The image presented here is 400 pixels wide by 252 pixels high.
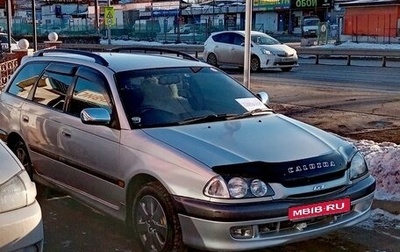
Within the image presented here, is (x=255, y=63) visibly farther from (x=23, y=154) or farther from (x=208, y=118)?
(x=208, y=118)

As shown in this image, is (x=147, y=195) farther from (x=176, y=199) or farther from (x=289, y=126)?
(x=289, y=126)

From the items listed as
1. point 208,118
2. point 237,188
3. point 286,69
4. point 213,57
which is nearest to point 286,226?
point 237,188

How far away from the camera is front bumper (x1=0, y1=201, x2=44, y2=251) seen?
3.58 meters

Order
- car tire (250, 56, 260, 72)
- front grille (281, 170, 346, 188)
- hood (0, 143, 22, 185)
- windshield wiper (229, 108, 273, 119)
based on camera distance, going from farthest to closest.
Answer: car tire (250, 56, 260, 72) → windshield wiper (229, 108, 273, 119) → front grille (281, 170, 346, 188) → hood (0, 143, 22, 185)

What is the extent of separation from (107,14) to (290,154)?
1468 inches

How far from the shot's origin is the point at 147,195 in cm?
445

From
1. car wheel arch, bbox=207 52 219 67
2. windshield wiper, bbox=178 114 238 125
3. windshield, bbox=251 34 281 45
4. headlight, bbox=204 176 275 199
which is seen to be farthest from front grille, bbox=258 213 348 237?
car wheel arch, bbox=207 52 219 67

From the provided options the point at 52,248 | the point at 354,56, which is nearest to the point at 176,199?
the point at 52,248

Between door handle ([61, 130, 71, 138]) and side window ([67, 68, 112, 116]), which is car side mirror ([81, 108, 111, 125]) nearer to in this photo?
side window ([67, 68, 112, 116])

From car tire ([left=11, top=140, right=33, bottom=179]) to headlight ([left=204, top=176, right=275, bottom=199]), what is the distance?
2842 millimetres

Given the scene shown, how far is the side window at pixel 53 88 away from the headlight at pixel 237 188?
223 centimetres

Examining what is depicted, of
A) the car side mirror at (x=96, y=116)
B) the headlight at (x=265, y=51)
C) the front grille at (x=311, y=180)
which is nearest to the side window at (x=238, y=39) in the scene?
the headlight at (x=265, y=51)

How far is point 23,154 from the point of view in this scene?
635 cm

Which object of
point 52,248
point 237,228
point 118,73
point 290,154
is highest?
point 118,73
